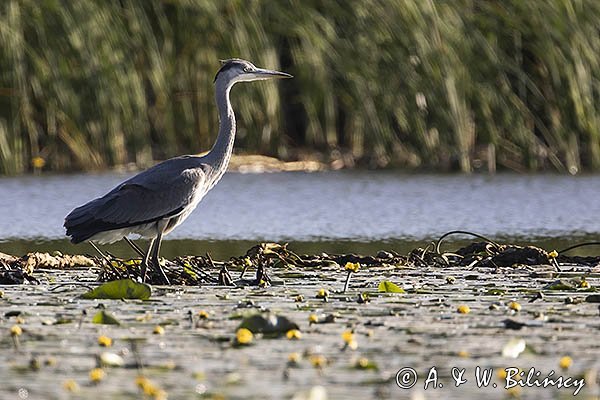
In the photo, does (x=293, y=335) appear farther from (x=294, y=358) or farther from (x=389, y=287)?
(x=389, y=287)

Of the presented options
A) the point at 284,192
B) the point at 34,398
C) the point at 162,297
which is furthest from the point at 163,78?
the point at 34,398

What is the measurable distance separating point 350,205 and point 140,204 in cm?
590

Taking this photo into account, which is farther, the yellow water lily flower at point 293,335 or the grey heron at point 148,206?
the grey heron at point 148,206

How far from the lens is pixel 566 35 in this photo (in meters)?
16.8

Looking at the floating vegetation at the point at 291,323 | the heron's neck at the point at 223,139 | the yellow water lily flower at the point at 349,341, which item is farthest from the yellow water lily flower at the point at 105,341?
the heron's neck at the point at 223,139

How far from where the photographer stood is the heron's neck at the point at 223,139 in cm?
916

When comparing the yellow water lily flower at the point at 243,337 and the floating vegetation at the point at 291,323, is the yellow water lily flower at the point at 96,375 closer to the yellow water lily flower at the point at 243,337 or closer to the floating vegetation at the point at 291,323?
the floating vegetation at the point at 291,323

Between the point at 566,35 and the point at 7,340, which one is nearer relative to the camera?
the point at 7,340

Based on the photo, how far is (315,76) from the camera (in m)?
17.2

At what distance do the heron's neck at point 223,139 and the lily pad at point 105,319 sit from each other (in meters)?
2.77

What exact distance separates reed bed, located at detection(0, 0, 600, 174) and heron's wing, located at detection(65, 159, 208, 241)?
763 cm

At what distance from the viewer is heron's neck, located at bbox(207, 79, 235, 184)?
916 centimetres

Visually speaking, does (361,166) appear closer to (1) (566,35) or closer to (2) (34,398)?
(1) (566,35)

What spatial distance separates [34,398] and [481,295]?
331 cm
